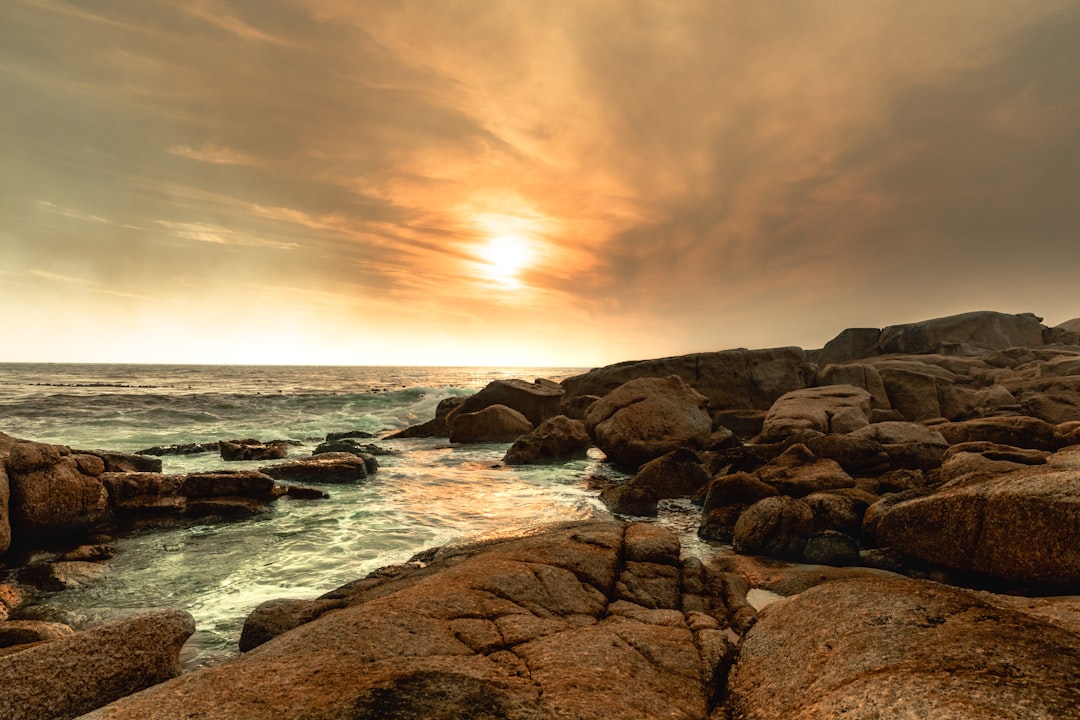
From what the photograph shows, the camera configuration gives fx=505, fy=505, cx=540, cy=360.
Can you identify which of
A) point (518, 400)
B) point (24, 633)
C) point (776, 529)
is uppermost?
point (518, 400)

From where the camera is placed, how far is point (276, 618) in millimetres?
6746

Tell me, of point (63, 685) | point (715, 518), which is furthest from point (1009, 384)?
point (63, 685)

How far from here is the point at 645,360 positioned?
1302 inches

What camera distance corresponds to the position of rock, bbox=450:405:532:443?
30.5 metres

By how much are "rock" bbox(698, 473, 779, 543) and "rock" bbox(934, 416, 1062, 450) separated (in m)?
6.83

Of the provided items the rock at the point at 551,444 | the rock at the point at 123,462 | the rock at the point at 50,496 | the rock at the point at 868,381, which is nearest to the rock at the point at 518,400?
the rock at the point at 551,444

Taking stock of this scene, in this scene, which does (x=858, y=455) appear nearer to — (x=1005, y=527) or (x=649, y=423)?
(x=1005, y=527)

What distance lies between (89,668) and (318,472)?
47.7 ft

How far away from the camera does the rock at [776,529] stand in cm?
993

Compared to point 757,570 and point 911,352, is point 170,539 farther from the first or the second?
point 911,352

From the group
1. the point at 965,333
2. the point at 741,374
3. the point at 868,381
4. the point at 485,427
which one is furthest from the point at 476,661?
the point at 965,333

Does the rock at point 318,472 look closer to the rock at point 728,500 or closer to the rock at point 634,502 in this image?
the rock at point 634,502

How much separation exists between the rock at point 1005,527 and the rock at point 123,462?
18973mm

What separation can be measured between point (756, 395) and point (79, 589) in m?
30.7
